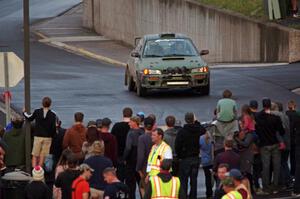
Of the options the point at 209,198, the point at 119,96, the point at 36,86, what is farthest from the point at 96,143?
the point at 36,86

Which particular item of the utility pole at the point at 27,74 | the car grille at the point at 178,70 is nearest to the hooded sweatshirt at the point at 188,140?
the utility pole at the point at 27,74

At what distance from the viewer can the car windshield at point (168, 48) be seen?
98.5ft

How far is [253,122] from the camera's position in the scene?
17906 mm

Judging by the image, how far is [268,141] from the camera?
18.0 m

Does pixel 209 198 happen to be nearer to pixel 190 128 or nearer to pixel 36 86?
pixel 190 128

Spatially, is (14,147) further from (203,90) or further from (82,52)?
(82,52)

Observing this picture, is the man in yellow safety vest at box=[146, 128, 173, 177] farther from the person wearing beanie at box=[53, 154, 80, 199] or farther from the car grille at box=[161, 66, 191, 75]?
the car grille at box=[161, 66, 191, 75]

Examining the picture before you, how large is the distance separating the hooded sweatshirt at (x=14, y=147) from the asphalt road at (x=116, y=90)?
3472mm

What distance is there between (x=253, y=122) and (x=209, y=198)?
1527 millimetres

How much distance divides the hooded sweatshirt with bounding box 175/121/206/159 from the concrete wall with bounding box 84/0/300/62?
21.6m

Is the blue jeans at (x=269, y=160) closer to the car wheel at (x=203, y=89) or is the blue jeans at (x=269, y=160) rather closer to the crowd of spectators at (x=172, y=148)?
the crowd of spectators at (x=172, y=148)

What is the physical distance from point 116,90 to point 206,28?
46.3 feet

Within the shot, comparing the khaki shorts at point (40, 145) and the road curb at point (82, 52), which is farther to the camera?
the road curb at point (82, 52)

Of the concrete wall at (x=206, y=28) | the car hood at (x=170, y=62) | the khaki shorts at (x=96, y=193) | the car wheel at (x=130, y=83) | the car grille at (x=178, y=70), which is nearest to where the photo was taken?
Result: the khaki shorts at (x=96, y=193)
